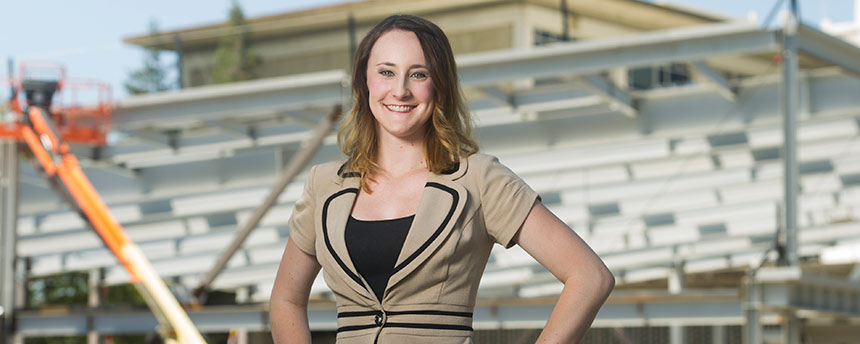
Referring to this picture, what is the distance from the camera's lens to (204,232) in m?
16.3

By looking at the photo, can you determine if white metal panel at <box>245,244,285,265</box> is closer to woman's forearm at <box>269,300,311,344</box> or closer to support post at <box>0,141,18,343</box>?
support post at <box>0,141,18,343</box>

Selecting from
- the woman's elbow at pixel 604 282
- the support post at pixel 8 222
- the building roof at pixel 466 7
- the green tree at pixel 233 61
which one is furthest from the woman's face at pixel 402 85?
the building roof at pixel 466 7

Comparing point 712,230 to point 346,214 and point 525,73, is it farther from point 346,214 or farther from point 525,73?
point 346,214

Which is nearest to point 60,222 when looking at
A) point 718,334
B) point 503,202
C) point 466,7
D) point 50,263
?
point 50,263

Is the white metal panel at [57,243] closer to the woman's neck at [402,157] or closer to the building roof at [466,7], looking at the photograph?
the building roof at [466,7]

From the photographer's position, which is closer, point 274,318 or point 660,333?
point 274,318

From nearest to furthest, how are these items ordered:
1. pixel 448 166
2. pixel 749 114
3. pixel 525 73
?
pixel 448 166, pixel 525 73, pixel 749 114

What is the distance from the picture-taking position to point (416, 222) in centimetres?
157

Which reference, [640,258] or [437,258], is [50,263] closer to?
[640,258]

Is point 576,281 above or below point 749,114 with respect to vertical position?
below

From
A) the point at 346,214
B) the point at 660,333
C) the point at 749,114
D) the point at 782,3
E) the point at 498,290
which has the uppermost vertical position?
the point at 782,3

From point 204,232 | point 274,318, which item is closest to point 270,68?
point 204,232

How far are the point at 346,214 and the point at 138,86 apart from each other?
35116 millimetres

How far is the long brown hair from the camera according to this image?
1.65m
